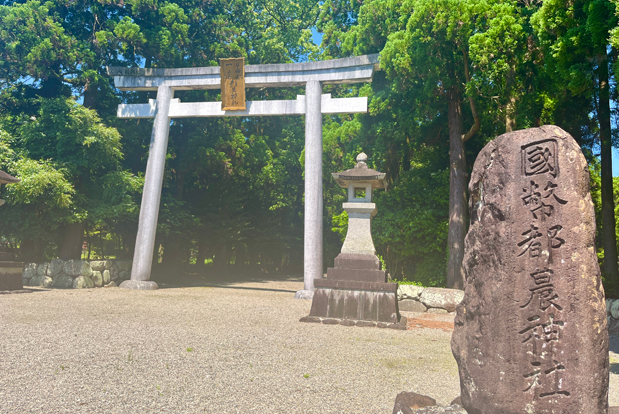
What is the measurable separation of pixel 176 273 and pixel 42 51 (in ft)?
31.1

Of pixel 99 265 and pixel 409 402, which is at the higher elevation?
pixel 99 265

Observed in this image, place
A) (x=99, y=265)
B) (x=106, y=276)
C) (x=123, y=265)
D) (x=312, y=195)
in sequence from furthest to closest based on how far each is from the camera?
1. (x=123, y=265)
2. (x=106, y=276)
3. (x=99, y=265)
4. (x=312, y=195)

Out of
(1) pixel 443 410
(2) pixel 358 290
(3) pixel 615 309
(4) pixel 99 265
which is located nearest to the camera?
(1) pixel 443 410

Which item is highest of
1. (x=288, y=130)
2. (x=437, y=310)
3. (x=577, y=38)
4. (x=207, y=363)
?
(x=288, y=130)

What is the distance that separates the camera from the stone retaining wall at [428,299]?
8820 millimetres

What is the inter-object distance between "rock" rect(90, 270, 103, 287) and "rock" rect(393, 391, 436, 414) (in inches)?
437

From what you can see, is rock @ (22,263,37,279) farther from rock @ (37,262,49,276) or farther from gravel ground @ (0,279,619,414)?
gravel ground @ (0,279,619,414)

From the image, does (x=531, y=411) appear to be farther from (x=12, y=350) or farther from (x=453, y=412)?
(x=12, y=350)

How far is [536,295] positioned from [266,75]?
10112 mm

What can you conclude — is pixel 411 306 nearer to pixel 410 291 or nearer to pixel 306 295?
pixel 410 291

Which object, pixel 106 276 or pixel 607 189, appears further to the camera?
pixel 106 276

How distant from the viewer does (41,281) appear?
11.3 metres

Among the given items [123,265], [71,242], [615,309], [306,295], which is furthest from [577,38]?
[71,242]

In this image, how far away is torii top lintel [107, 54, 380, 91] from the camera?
10.4 meters
